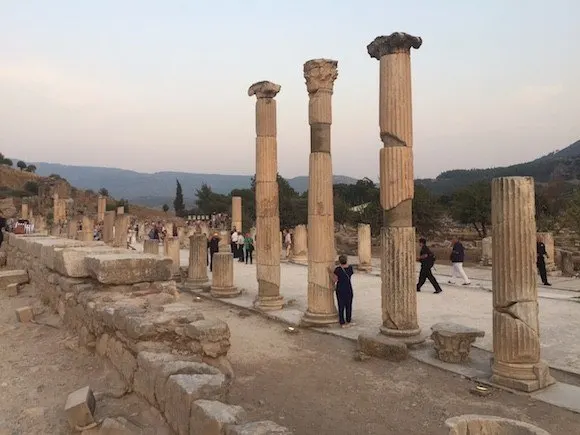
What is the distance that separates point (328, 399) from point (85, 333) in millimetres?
3431

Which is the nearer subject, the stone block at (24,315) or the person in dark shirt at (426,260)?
the stone block at (24,315)

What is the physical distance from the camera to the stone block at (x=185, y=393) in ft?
13.3

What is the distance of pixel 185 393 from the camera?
161 inches

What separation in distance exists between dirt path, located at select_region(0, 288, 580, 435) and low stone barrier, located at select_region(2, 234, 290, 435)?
10.9 inches

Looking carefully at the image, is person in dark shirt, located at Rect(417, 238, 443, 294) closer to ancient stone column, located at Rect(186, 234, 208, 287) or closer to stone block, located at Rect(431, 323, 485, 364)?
stone block, located at Rect(431, 323, 485, 364)

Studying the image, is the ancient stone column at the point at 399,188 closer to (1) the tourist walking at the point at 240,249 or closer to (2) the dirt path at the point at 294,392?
(2) the dirt path at the point at 294,392

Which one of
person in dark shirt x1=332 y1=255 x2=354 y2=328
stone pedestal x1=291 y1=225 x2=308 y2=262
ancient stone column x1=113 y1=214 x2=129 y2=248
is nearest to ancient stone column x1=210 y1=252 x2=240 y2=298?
person in dark shirt x1=332 y1=255 x2=354 y2=328

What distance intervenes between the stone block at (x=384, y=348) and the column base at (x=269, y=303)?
12.5 feet

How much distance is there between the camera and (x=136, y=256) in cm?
769

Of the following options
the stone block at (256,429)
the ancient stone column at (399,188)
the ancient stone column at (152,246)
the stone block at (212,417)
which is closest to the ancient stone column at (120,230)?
the ancient stone column at (152,246)

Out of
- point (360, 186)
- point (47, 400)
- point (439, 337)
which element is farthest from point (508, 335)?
point (360, 186)

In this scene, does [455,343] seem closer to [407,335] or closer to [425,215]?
Answer: [407,335]

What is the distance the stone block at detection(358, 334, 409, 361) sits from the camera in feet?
24.8

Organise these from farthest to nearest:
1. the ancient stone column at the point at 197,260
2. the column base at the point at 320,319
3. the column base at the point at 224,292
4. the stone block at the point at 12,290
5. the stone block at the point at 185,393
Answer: the ancient stone column at the point at 197,260 → the column base at the point at 224,292 → the stone block at the point at 12,290 → the column base at the point at 320,319 → the stone block at the point at 185,393
